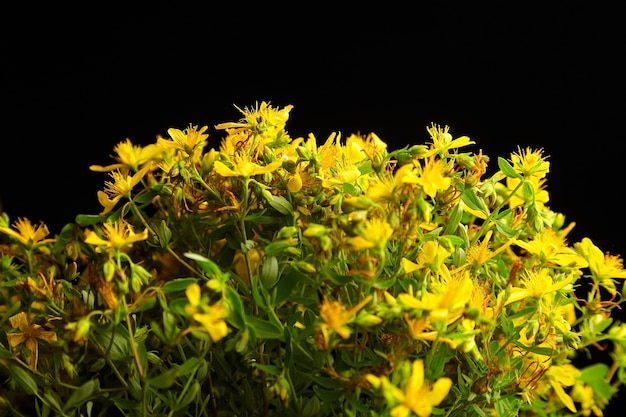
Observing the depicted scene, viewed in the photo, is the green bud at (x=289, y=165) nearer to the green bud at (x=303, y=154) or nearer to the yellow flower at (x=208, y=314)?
the green bud at (x=303, y=154)

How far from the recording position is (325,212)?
86 cm

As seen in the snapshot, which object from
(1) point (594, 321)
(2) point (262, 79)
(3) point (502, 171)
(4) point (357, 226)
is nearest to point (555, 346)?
(1) point (594, 321)

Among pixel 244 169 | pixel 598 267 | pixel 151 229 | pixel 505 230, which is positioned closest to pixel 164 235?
pixel 151 229

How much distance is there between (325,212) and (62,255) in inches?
12.5

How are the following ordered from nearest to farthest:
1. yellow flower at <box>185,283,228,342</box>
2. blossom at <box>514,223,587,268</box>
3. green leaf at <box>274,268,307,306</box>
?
yellow flower at <box>185,283,228,342</box>
green leaf at <box>274,268,307,306</box>
blossom at <box>514,223,587,268</box>

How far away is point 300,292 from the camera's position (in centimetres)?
84

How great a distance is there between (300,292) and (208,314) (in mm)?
175

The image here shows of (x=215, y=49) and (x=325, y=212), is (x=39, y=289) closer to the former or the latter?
(x=325, y=212)

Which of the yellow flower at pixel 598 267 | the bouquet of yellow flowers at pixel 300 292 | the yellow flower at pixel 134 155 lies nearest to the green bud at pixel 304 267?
the bouquet of yellow flowers at pixel 300 292

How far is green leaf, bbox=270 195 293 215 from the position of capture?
82 centimetres

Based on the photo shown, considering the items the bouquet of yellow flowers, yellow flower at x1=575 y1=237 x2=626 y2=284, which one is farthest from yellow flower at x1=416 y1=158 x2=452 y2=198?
yellow flower at x1=575 y1=237 x2=626 y2=284

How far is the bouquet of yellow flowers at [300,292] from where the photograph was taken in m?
0.71

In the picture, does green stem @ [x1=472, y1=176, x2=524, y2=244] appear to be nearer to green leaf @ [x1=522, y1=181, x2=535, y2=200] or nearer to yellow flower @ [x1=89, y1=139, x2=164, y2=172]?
green leaf @ [x1=522, y1=181, x2=535, y2=200]

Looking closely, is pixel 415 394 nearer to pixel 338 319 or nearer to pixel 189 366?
pixel 338 319
